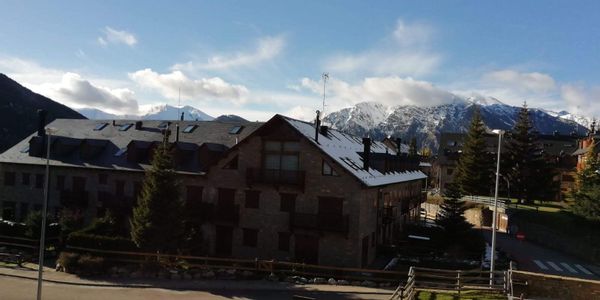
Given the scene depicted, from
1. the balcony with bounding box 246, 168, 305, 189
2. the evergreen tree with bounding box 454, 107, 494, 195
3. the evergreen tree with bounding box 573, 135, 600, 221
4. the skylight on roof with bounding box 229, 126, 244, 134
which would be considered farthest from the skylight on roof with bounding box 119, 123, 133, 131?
the evergreen tree with bounding box 573, 135, 600, 221

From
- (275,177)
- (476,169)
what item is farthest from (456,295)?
(476,169)

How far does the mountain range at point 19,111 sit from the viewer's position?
121m

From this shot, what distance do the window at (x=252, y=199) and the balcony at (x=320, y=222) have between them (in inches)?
132

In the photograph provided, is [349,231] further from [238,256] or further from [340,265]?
[238,256]

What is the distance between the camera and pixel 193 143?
40.6m

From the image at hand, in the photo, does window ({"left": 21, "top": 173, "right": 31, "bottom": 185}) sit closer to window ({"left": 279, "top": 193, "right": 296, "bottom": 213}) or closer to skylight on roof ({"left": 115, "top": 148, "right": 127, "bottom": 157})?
skylight on roof ({"left": 115, "top": 148, "right": 127, "bottom": 157})

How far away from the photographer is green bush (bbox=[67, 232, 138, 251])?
98.9ft

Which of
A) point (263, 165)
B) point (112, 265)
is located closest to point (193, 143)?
point (263, 165)

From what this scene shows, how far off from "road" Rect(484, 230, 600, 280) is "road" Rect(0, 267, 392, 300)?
16.9 meters

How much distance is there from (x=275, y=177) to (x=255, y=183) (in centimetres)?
171

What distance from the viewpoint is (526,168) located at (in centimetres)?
6125

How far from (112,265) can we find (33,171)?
62.9ft

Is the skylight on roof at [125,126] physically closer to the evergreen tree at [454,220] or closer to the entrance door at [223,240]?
the entrance door at [223,240]

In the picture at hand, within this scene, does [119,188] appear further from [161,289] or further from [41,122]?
[161,289]
